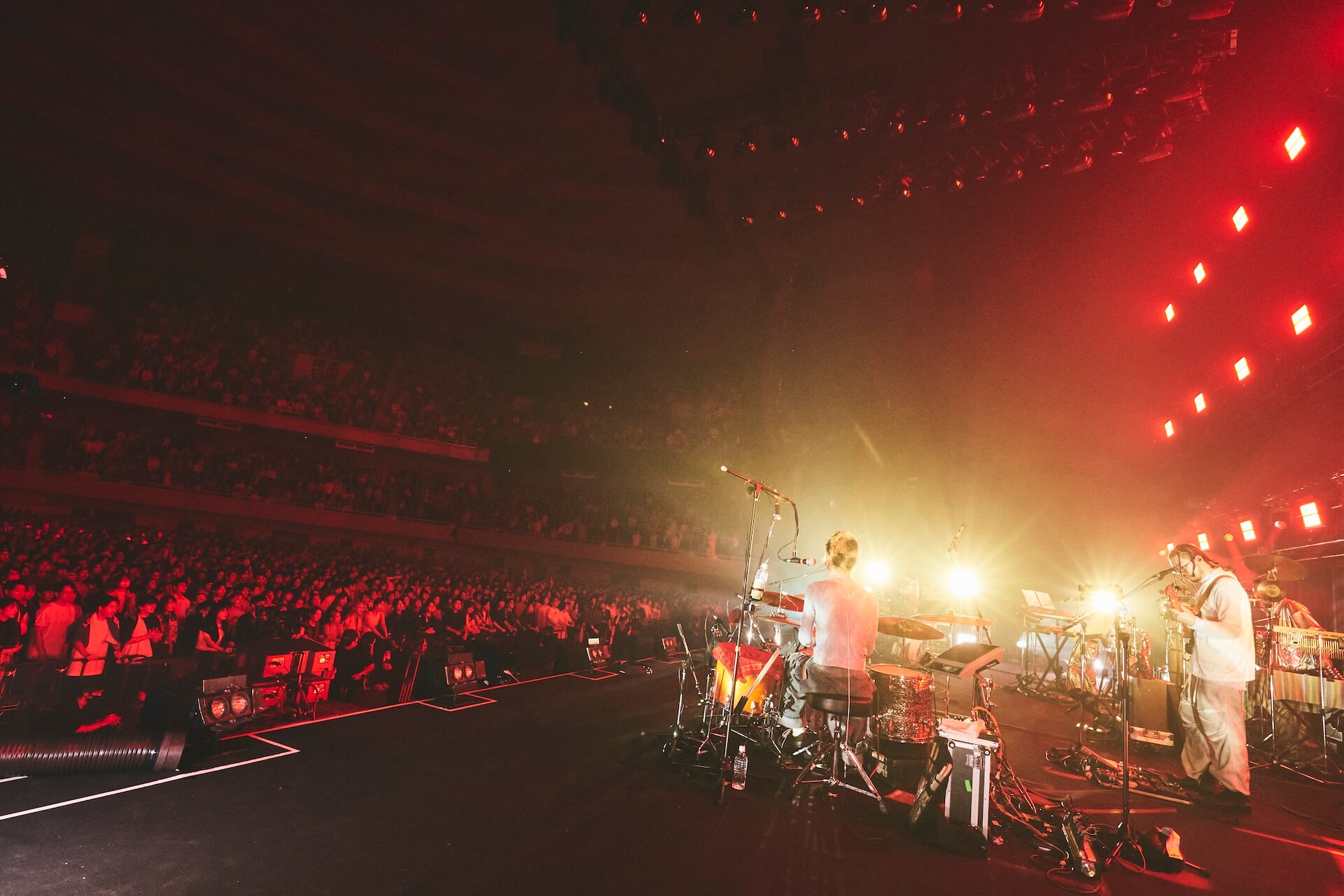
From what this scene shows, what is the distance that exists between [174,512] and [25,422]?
390cm

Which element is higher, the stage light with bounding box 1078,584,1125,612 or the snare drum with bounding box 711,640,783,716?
the stage light with bounding box 1078,584,1125,612

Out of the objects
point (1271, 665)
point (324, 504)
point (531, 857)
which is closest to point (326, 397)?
point (324, 504)

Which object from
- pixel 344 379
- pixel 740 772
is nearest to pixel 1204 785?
pixel 740 772

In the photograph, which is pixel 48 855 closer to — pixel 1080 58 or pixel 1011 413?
pixel 1080 58

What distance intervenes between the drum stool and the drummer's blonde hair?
929 millimetres

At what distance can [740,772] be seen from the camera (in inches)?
185

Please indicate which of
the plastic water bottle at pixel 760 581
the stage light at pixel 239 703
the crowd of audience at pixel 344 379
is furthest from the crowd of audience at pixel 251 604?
the plastic water bottle at pixel 760 581

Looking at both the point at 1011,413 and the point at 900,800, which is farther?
the point at 1011,413

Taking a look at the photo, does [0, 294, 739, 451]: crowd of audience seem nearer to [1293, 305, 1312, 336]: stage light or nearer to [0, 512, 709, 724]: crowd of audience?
[0, 512, 709, 724]: crowd of audience

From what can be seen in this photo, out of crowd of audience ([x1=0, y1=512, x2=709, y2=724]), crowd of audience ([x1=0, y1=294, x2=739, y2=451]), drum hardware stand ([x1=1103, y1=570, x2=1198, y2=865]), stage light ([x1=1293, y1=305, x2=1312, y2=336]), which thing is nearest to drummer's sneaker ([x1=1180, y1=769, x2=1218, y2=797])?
drum hardware stand ([x1=1103, y1=570, x2=1198, y2=865])

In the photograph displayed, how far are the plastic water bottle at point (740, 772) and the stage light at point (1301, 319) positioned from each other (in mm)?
9015

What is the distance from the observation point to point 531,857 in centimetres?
A: 336

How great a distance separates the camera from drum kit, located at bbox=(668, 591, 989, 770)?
4.90 m

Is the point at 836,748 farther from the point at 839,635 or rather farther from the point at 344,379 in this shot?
the point at 344,379
